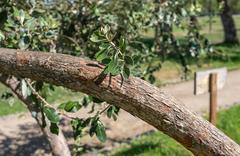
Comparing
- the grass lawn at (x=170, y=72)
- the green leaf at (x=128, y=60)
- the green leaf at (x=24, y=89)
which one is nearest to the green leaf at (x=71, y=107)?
the green leaf at (x=24, y=89)

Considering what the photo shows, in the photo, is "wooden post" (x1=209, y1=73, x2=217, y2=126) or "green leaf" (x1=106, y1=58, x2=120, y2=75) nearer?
"green leaf" (x1=106, y1=58, x2=120, y2=75)

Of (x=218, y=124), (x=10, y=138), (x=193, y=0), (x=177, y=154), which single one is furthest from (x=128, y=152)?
(x=193, y=0)

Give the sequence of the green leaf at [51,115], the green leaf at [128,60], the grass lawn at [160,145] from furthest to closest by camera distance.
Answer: the grass lawn at [160,145], the green leaf at [51,115], the green leaf at [128,60]

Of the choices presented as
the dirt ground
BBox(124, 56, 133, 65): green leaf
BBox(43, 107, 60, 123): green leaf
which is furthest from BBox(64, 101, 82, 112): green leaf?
the dirt ground

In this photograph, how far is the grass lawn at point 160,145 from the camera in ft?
26.5

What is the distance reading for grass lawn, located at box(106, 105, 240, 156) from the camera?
806 centimetres

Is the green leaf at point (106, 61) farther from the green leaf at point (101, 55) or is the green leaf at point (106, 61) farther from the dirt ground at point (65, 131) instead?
the dirt ground at point (65, 131)

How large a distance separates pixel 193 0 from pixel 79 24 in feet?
3.80

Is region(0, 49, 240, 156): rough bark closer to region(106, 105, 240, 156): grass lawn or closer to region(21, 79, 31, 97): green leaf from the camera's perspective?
region(21, 79, 31, 97): green leaf

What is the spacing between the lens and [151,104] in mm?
2357

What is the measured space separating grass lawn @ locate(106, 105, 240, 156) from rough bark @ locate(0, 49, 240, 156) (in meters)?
5.44

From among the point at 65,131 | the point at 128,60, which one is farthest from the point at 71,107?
the point at 65,131

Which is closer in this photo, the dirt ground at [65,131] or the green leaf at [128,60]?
the green leaf at [128,60]

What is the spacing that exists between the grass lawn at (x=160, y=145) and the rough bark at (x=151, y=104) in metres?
5.44
